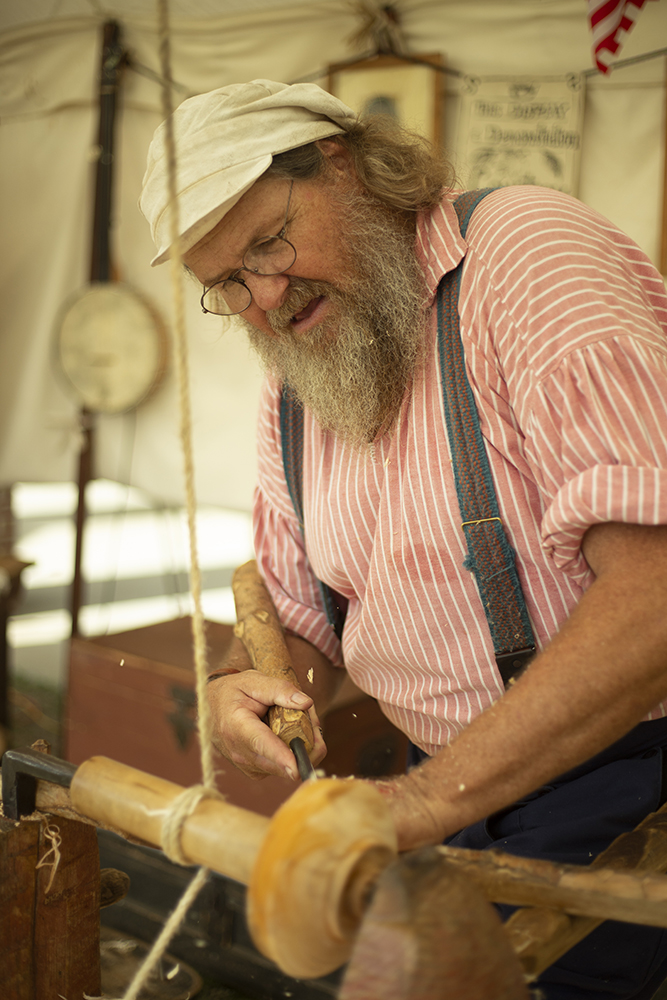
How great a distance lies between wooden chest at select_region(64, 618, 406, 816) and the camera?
2354 mm

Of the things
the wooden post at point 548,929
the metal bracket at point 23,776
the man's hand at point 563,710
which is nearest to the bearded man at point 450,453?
the man's hand at point 563,710

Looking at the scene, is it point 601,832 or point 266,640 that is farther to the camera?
point 266,640

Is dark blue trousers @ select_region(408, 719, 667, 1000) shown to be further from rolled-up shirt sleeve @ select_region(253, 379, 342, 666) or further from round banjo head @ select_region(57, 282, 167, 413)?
round banjo head @ select_region(57, 282, 167, 413)

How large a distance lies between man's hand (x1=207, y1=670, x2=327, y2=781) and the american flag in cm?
186

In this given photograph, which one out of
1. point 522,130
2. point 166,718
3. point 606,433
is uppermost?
point 522,130

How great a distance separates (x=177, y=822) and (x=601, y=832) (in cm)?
66

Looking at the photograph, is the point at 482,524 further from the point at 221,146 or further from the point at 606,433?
the point at 221,146

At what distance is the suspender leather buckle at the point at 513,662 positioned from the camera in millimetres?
1116

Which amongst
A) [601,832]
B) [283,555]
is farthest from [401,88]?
[601,832]

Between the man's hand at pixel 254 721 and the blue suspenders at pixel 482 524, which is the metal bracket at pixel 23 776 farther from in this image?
the blue suspenders at pixel 482 524

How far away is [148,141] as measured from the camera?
310cm

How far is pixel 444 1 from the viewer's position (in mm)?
2512

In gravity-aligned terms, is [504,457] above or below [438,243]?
below

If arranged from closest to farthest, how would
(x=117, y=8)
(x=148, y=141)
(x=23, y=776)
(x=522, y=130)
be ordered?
1. (x=23, y=776)
2. (x=522, y=130)
3. (x=117, y=8)
4. (x=148, y=141)
